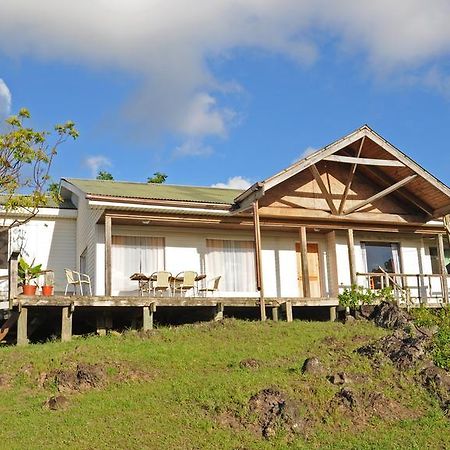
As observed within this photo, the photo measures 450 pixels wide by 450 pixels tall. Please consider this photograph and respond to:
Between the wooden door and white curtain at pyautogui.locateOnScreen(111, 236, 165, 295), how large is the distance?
179 inches

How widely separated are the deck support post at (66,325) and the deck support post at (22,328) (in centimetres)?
87

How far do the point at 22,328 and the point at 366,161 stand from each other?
1087 cm

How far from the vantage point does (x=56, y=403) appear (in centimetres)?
1235

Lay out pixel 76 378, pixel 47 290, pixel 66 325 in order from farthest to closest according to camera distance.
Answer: pixel 47 290, pixel 66 325, pixel 76 378

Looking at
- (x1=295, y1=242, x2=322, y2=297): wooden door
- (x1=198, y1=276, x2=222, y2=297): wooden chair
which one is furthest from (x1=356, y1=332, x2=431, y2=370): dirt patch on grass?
(x1=295, y1=242, x2=322, y2=297): wooden door

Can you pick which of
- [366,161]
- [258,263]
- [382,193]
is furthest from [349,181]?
[258,263]

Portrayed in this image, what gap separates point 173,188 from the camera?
23828 mm

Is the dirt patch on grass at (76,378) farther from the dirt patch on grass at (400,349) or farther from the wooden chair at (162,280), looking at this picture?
the dirt patch on grass at (400,349)

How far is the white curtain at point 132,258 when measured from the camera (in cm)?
2047

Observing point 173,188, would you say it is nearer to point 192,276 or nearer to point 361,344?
point 192,276

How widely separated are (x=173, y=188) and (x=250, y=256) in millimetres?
3781

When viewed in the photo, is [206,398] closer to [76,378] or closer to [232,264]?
[76,378]

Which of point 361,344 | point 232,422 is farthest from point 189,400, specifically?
point 361,344

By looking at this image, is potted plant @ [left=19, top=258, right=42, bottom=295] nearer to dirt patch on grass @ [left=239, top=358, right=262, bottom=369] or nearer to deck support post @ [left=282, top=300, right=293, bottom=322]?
deck support post @ [left=282, top=300, right=293, bottom=322]
